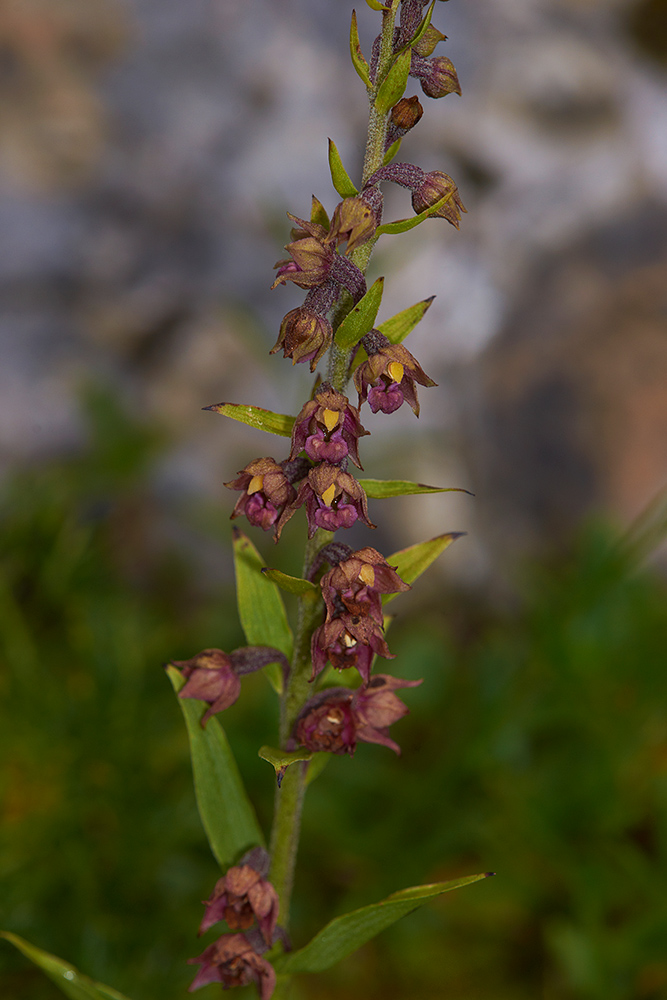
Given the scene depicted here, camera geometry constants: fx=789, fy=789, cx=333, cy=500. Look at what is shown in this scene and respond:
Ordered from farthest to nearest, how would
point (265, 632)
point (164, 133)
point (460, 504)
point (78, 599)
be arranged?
point (460, 504) < point (164, 133) < point (78, 599) < point (265, 632)

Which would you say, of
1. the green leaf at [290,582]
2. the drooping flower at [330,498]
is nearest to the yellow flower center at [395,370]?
the drooping flower at [330,498]

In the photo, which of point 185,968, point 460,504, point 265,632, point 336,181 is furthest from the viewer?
point 460,504

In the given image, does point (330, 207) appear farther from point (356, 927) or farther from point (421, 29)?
point (356, 927)

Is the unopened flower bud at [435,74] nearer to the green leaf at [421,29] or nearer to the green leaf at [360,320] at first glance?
the green leaf at [421,29]

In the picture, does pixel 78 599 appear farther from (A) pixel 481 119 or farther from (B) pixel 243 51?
(A) pixel 481 119

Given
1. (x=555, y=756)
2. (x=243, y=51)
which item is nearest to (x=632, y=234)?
(x=243, y=51)

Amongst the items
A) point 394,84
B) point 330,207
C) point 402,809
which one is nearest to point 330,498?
point 394,84

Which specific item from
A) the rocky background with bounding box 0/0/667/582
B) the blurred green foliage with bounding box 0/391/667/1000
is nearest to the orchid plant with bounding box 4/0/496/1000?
the blurred green foliage with bounding box 0/391/667/1000
